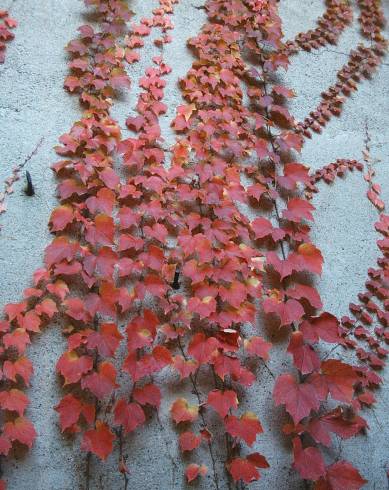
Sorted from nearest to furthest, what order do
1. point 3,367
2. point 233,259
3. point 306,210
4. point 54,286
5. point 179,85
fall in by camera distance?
point 3,367
point 54,286
point 233,259
point 306,210
point 179,85

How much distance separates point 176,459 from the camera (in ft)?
5.66

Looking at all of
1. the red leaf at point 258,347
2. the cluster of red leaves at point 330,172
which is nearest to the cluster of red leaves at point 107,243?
the red leaf at point 258,347

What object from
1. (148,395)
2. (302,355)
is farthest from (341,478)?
(148,395)

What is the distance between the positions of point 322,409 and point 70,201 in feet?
4.57

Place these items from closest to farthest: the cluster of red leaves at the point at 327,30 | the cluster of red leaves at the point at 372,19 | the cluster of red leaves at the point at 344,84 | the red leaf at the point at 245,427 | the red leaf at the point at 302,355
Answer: the red leaf at the point at 245,427 → the red leaf at the point at 302,355 → the cluster of red leaves at the point at 344,84 → the cluster of red leaves at the point at 327,30 → the cluster of red leaves at the point at 372,19

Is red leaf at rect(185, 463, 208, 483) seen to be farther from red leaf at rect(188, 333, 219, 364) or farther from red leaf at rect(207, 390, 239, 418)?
red leaf at rect(188, 333, 219, 364)

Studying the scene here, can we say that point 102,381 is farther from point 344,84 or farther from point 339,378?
point 344,84

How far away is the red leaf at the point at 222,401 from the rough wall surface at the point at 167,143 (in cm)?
13

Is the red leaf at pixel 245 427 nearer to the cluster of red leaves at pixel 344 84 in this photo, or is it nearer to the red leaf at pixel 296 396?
the red leaf at pixel 296 396

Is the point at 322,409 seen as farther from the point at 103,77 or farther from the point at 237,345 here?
the point at 103,77

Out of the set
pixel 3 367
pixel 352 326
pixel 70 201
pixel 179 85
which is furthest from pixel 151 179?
pixel 352 326

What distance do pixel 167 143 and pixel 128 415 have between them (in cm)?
129

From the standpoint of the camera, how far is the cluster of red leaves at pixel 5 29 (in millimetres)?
2293

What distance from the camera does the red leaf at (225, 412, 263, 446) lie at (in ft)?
5.66
